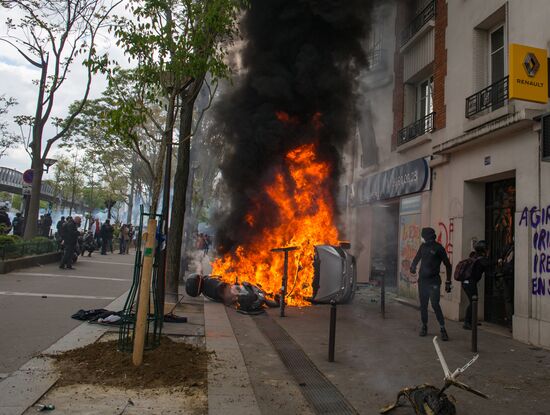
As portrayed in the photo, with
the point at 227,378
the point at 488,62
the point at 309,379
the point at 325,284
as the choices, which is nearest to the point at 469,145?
the point at 488,62

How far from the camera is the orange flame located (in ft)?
32.2

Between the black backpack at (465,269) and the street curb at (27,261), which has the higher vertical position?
the black backpack at (465,269)

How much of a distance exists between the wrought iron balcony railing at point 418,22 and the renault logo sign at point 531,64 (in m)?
4.37

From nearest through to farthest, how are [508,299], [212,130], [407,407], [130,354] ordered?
1. [407,407]
2. [130,354]
3. [508,299]
4. [212,130]

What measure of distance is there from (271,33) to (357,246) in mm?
6962

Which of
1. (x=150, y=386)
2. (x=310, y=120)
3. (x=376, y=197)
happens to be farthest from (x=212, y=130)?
(x=150, y=386)

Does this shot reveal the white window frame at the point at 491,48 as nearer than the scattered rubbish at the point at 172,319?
No

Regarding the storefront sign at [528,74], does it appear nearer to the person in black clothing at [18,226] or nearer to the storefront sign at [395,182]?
the storefront sign at [395,182]

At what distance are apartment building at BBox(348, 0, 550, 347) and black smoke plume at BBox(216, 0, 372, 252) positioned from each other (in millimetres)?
1538

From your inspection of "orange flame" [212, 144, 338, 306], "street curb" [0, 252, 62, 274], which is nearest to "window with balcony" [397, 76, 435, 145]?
"orange flame" [212, 144, 338, 306]

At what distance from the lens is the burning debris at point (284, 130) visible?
1051 centimetres

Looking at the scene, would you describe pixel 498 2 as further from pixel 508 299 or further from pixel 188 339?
pixel 188 339

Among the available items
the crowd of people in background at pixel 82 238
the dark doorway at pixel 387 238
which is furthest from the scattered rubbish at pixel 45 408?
the dark doorway at pixel 387 238

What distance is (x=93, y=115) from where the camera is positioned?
2145cm
